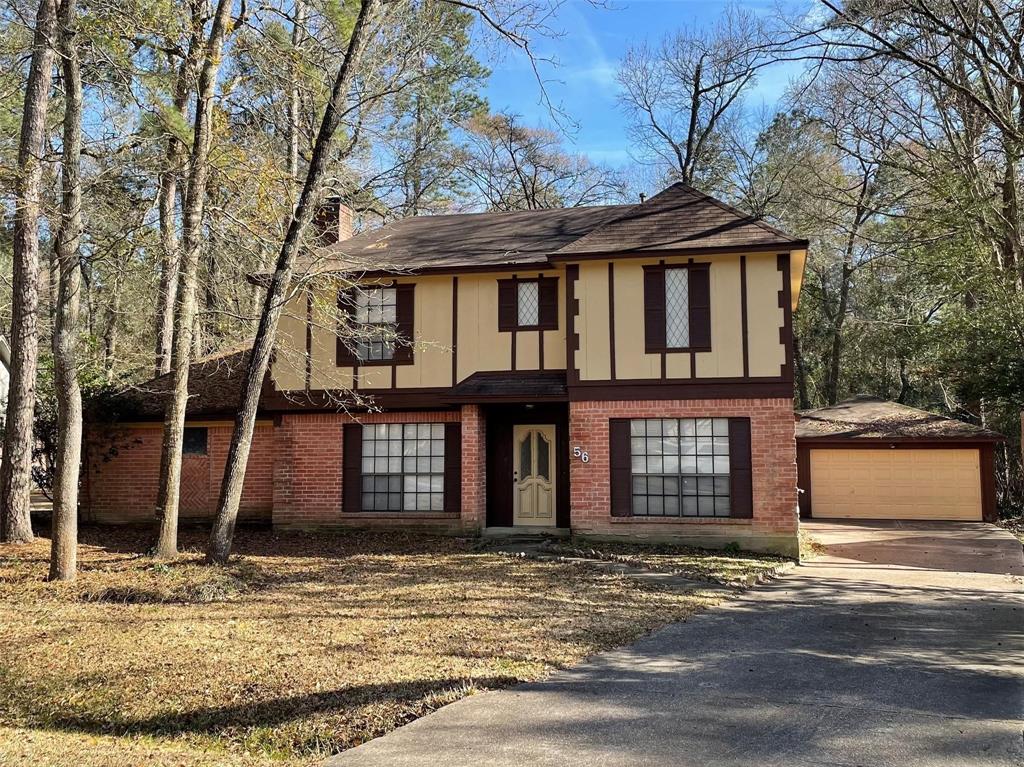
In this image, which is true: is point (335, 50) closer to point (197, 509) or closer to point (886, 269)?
point (197, 509)

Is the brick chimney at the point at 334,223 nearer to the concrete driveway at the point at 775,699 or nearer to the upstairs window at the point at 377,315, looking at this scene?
the upstairs window at the point at 377,315

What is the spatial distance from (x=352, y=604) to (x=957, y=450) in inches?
725

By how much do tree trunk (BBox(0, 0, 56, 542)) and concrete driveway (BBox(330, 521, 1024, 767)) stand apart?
864cm

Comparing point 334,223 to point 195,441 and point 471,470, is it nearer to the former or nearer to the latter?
point 195,441

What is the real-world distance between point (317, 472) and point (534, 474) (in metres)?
4.23

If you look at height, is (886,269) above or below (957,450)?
above

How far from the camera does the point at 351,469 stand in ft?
50.4

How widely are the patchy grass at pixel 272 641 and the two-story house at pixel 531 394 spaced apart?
1.89m

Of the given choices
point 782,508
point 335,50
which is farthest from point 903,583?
point 335,50

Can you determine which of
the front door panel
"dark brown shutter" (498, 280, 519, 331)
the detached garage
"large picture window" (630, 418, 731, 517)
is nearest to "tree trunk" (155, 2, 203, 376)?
"dark brown shutter" (498, 280, 519, 331)

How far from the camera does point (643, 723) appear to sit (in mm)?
5191

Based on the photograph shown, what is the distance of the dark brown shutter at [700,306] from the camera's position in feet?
45.1

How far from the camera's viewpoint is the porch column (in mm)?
14438

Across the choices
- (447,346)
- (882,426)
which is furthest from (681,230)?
(882,426)
